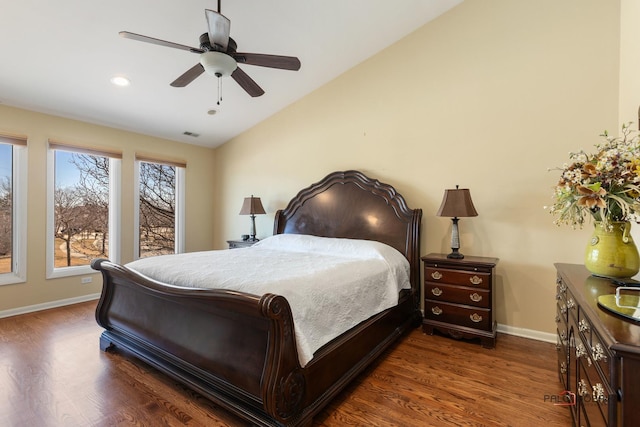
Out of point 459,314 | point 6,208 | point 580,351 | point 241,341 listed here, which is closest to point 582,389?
point 580,351

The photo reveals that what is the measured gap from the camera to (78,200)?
4.10 m

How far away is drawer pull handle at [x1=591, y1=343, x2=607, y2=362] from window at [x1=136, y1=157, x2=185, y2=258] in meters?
5.14

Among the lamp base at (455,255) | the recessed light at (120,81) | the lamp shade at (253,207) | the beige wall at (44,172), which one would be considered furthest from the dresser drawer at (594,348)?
the beige wall at (44,172)

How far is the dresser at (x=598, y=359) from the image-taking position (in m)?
0.86

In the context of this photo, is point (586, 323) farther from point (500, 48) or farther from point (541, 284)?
point (500, 48)

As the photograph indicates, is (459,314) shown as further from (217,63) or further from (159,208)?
(159,208)

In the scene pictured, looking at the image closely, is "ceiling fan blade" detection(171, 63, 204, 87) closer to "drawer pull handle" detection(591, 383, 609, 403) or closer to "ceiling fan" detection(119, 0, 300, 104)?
"ceiling fan" detection(119, 0, 300, 104)

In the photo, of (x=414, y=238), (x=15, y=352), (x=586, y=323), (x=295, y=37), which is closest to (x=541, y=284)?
(x=414, y=238)

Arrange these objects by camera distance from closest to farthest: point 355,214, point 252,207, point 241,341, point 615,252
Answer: point 615,252 → point 241,341 → point 355,214 → point 252,207

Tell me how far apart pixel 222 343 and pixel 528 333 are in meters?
2.85

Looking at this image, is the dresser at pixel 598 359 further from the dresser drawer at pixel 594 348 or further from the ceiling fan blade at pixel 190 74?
the ceiling fan blade at pixel 190 74

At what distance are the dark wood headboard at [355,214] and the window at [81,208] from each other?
2445 millimetres

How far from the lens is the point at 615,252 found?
4.97 feet

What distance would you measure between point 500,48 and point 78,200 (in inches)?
214
